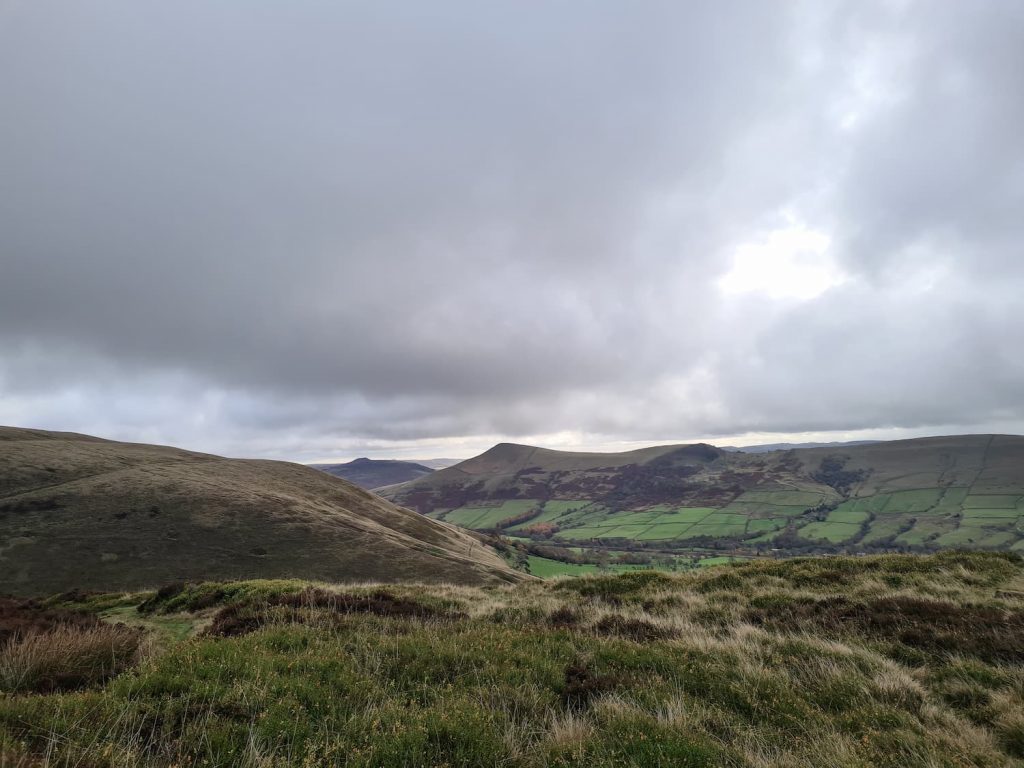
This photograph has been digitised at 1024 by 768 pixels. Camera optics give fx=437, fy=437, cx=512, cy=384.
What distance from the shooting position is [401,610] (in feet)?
46.8

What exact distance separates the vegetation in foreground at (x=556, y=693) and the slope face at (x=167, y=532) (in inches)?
1710

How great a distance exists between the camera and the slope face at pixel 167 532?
1870 inches

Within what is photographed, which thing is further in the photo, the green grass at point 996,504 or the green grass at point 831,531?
the green grass at point 996,504

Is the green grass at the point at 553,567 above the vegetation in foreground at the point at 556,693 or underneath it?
underneath

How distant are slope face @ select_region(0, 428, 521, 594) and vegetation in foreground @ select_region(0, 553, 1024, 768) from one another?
143ft

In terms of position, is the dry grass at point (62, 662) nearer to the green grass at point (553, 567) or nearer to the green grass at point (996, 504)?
the green grass at point (553, 567)

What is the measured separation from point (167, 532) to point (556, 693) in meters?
68.5

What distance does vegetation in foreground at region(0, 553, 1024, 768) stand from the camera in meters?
5.23

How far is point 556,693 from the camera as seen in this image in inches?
303

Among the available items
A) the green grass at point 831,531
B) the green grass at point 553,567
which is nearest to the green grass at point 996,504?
the green grass at point 831,531

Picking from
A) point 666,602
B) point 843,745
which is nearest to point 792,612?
point 666,602

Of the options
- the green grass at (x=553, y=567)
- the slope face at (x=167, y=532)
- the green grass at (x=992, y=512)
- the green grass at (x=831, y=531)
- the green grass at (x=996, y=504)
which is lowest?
the green grass at (x=831, y=531)

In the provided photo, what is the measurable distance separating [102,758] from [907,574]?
25.1m

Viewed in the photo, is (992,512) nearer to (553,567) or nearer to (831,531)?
(831,531)
